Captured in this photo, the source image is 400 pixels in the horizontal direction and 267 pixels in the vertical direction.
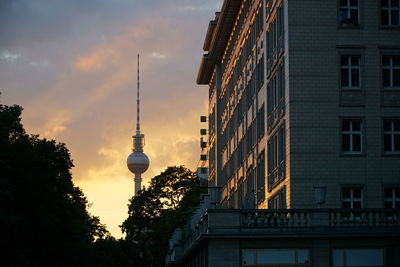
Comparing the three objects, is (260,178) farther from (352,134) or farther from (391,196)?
(391,196)

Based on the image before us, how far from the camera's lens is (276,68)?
70938mm

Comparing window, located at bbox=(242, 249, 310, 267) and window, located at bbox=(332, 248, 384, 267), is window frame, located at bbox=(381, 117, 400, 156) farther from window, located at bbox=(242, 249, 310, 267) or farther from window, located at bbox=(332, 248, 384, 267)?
window, located at bbox=(242, 249, 310, 267)

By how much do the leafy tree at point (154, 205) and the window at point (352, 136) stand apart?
210 ft

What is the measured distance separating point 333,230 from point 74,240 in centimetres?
3235

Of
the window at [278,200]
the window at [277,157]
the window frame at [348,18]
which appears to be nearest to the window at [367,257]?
the window at [278,200]

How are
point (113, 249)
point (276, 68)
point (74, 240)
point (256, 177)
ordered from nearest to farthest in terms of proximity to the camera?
point (276, 68), point (256, 177), point (74, 240), point (113, 249)

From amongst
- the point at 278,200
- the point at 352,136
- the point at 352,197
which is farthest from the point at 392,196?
the point at 278,200

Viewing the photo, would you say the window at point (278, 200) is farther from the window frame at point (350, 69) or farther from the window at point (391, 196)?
the window frame at point (350, 69)

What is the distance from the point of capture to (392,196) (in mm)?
65500

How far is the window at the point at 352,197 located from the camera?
2564 inches

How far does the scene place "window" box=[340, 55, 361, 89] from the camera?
66125 millimetres

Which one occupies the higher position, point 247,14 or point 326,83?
point 247,14

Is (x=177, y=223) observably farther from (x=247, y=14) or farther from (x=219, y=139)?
(x=247, y=14)

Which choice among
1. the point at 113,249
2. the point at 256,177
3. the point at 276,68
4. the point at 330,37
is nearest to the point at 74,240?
the point at 256,177
